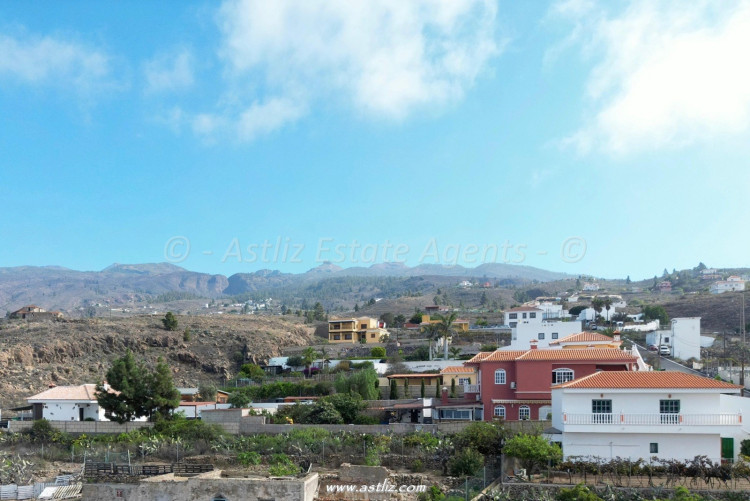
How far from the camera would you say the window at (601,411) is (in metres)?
26.0

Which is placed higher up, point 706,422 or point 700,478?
point 706,422

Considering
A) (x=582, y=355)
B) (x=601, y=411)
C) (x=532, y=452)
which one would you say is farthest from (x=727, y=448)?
(x=582, y=355)

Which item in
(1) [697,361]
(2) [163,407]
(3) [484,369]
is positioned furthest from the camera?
(1) [697,361]

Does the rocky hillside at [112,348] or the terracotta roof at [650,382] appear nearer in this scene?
the terracotta roof at [650,382]

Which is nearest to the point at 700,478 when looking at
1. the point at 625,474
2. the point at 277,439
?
the point at 625,474

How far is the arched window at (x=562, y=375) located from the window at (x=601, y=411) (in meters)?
7.20

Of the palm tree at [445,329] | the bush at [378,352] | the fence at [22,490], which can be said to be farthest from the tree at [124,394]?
the bush at [378,352]

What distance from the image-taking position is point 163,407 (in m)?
39.1

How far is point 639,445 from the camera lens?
25.8 metres

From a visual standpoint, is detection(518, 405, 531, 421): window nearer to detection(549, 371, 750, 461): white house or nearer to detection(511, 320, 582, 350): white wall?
detection(549, 371, 750, 461): white house

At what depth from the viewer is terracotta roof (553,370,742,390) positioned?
84.0 ft

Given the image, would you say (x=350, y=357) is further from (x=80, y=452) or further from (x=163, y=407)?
(x=80, y=452)

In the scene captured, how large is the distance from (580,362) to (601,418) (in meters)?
7.47

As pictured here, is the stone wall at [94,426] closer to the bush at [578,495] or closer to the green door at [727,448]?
the bush at [578,495]
